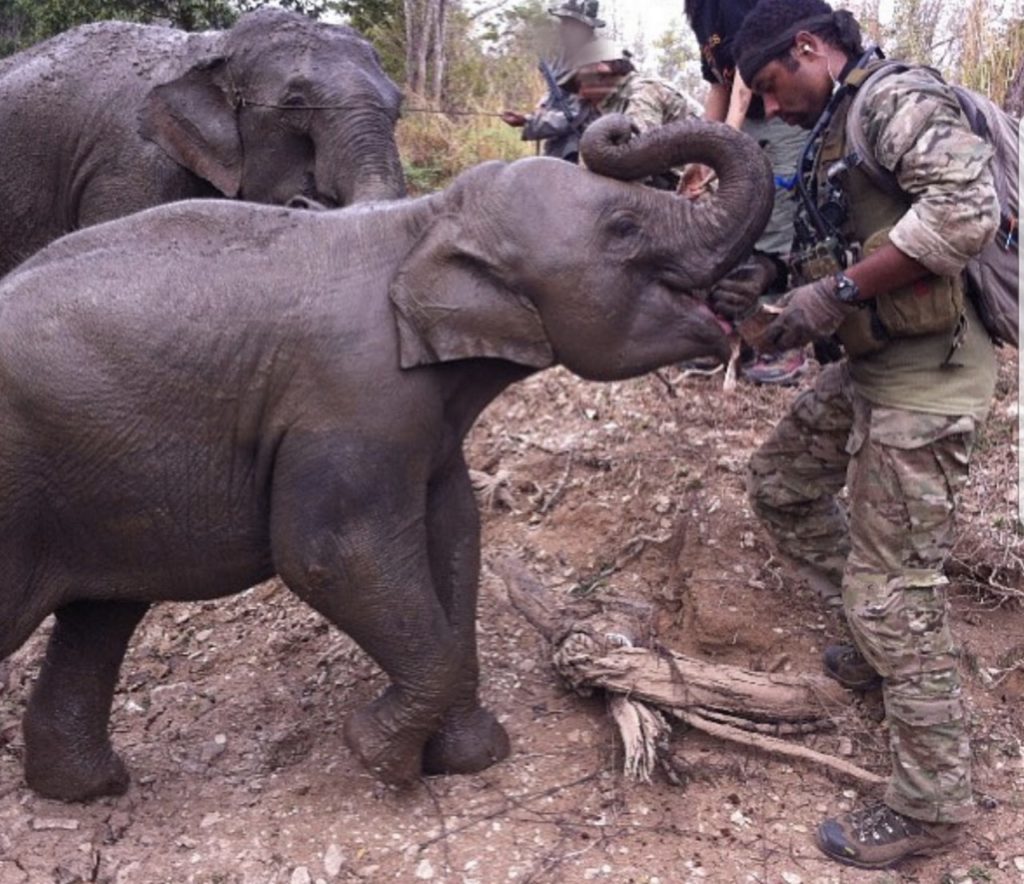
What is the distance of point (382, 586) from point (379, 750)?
2.03 ft

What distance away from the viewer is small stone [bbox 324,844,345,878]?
12.2 feet

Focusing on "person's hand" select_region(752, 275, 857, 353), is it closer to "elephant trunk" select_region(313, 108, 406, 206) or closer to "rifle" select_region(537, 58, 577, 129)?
"elephant trunk" select_region(313, 108, 406, 206)

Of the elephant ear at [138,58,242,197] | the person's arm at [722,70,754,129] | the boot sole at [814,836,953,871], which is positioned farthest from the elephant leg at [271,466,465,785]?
the person's arm at [722,70,754,129]

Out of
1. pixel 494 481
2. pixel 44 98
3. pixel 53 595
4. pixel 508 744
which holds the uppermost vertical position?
pixel 44 98

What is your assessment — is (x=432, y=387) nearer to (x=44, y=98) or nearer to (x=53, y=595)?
(x=53, y=595)

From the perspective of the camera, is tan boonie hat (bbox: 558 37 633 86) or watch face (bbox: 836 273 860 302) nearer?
watch face (bbox: 836 273 860 302)

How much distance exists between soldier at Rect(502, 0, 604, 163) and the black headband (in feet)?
10.6

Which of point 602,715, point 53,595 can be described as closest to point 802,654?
point 602,715

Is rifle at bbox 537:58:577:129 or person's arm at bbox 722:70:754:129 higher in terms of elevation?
person's arm at bbox 722:70:754:129

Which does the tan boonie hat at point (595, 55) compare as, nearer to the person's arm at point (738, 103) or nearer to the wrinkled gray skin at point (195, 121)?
the person's arm at point (738, 103)

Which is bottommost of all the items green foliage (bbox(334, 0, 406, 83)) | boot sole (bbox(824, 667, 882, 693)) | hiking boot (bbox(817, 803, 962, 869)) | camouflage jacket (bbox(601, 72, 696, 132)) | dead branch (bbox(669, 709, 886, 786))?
green foliage (bbox(334, 0, 406, 83))

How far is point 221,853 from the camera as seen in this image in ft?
12.5

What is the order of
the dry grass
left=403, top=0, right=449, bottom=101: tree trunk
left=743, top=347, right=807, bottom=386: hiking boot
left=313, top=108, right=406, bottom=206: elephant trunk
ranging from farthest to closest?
left=403, top=0, right=449, bottom=101: tree trunk < the dry grass < left=743, top=347, right=807, bottom=386: hiking boot < left=313, top=108, right=406, bottom=206: elephant trunk

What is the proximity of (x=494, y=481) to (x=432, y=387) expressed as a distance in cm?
278
